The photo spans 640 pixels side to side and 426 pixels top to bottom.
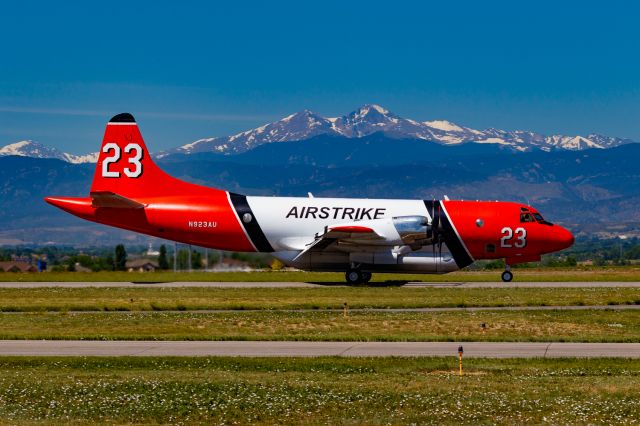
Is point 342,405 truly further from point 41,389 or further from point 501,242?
point 501,242

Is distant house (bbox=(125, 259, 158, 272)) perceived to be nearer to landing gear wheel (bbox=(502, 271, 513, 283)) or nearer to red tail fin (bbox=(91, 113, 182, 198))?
red tail fin (bbox=(91, 113, 182, 198))

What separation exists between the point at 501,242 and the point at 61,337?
95.0 ft

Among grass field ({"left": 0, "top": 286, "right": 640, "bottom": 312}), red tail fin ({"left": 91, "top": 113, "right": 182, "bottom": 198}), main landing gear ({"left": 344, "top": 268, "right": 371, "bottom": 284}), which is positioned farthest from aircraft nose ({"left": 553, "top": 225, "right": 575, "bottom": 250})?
red tail fin ({"left": 91, "top": 113, "right": 182, "bottom": 198})

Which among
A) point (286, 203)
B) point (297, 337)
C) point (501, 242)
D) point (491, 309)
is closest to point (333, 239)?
point (286, 203)

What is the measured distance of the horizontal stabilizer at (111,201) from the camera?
50938mm

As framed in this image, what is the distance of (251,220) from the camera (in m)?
51.8

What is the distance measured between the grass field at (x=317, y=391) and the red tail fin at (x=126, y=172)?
96.3 ft

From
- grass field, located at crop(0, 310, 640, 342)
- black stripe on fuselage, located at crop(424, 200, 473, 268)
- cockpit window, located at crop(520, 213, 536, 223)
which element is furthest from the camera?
cockpit window, located at crop(520, 213, 536, 223)

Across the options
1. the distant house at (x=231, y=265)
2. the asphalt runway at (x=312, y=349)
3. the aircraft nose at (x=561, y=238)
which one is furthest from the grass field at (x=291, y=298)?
the distant house at (x=231, y=265)

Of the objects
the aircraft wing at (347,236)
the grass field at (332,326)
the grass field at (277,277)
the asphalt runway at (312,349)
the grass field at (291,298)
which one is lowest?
the asphalt runway at (312,349)

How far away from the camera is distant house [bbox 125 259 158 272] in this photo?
250 feet

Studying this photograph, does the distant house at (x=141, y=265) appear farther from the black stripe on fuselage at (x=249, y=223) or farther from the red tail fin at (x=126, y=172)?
the black stripe on fuselage at (x=249, y=223)

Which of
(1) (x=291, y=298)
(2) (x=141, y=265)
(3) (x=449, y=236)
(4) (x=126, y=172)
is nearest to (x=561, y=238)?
(3) (x=449, y=236)

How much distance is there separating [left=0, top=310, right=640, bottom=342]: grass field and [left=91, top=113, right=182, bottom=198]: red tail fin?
16.7 m
